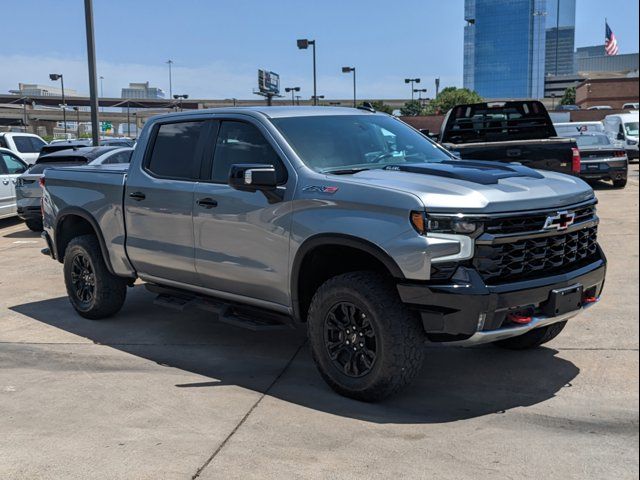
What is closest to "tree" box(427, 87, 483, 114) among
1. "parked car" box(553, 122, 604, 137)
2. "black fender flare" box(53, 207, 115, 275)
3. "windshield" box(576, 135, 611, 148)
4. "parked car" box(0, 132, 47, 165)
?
"parked car" box(553, 122, 604, 137)

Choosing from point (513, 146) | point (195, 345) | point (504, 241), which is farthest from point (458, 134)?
point (504, 241)

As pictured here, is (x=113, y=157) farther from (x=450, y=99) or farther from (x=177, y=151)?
(x=450, y=99)

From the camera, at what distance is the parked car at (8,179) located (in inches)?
572

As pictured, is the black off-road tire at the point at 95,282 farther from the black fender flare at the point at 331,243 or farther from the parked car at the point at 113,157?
the parked car at the point at 113,157

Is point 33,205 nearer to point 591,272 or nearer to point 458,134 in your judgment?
point 458,134

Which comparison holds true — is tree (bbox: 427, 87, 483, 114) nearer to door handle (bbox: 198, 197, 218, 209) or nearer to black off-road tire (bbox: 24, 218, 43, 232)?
black off-road tire (bbox: 24, 218, 43, 232)

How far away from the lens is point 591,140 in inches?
747

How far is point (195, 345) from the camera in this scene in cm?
606

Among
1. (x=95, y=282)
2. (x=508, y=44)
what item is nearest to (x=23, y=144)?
(x=95, y=282)

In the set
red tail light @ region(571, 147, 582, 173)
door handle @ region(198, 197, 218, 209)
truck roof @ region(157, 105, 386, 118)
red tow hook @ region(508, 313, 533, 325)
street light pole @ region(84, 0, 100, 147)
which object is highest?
street light pole @ region(84, 0, 100, 147)

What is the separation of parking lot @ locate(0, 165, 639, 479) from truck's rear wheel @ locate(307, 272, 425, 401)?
0.20m

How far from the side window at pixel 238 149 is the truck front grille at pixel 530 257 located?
1786 mm

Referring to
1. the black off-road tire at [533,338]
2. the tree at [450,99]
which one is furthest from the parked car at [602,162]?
the tree at [450,99]

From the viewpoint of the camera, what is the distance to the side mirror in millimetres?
4730
